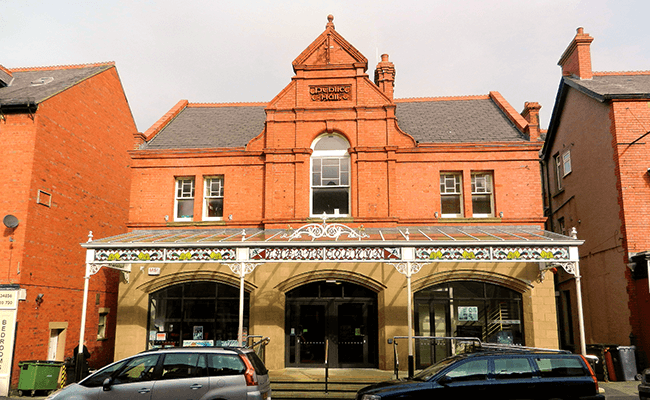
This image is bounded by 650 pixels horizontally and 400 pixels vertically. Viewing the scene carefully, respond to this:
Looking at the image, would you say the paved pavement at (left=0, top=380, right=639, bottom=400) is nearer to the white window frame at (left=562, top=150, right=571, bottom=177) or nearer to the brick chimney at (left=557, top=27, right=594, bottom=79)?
the white window frame at (left=562, top=150, right=571, bottom=177)

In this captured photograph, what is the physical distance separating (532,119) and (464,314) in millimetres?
7688

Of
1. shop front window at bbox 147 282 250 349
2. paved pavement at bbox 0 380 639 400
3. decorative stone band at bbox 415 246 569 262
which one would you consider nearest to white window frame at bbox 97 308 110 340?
shop front window at bbox 147 282 250 349

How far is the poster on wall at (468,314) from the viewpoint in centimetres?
1692

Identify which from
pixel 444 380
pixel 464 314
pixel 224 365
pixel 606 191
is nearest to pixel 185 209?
pixel 224 365

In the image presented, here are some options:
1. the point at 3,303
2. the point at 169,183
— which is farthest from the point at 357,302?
the point at 3,303

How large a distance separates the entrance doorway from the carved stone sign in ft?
21.8

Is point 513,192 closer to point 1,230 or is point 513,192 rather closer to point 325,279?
point 325,279

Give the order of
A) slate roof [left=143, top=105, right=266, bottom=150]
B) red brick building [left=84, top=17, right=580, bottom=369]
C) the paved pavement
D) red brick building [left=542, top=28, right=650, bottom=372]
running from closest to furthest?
the paved pavement < red brick building [left=542, top=28, right=650, bottom=372] < red brick building [left=84, top=17, right=580, bottom=369] < slate roof [left=143, top=105, right=266, bottom=150]

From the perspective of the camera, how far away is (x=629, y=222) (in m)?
16.5

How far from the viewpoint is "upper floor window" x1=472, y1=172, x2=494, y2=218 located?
17.9 metres

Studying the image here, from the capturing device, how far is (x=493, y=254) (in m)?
13.6

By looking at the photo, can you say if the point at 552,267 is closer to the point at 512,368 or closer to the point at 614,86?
the point at 512,368

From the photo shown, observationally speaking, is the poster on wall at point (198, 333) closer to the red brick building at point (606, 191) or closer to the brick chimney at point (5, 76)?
the brick chimney at point (5, 76)

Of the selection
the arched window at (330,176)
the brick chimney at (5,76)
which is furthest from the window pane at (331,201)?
the brick chimney at (5,76)
